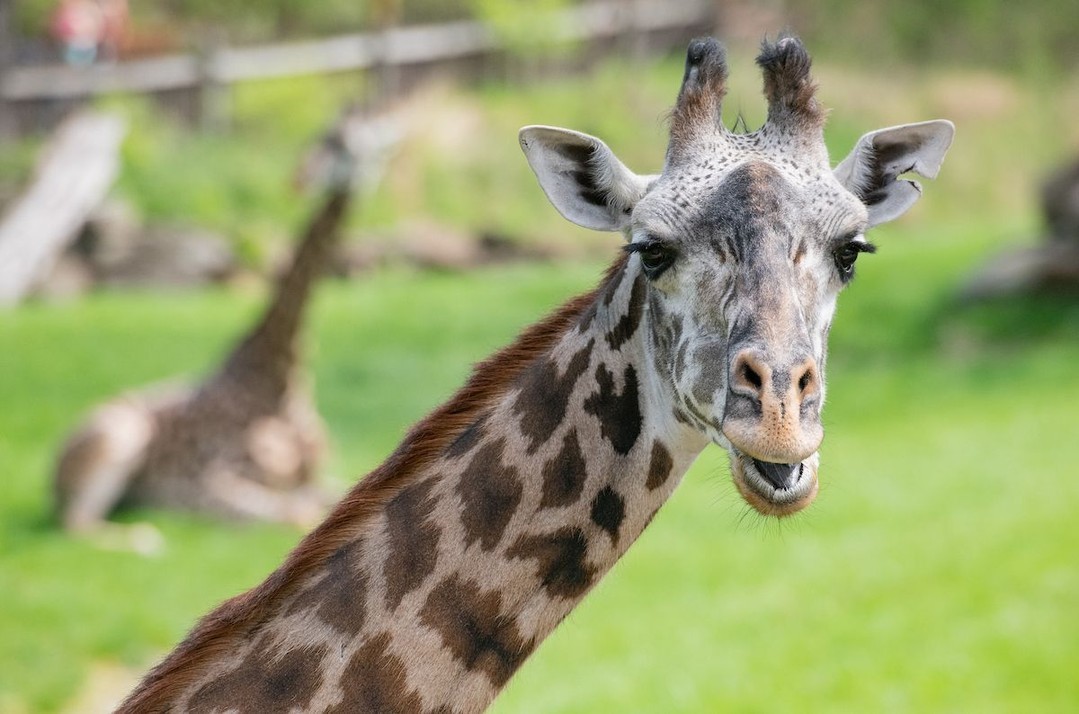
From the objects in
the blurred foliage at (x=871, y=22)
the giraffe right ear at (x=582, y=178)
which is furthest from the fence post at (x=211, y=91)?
the giraffe right ear at (x=582, y=178)

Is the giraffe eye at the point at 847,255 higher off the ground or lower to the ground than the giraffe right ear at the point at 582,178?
lower

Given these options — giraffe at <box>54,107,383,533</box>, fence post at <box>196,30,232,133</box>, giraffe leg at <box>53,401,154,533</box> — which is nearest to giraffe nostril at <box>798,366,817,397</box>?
giraffe at <box>54,107,383,533</box>

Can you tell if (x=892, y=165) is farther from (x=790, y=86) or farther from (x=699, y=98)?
(x=699, y=98)

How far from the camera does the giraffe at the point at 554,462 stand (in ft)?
12.4

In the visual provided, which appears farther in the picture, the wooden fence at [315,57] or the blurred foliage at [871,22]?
the blurred foliage at [871,22]

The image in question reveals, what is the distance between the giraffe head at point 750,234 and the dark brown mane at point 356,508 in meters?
0.32

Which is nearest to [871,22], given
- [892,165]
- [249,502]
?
[249,502]

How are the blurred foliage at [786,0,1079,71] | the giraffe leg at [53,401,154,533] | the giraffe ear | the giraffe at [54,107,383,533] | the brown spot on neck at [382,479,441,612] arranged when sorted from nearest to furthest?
the brown spot on neck at [382,479,441,612] → the giraffe ear → the giraffe leg at [53,401,154,533] → the giraffe at [54,107,383,533] → the blurred foliage at [786,0,1079,71]

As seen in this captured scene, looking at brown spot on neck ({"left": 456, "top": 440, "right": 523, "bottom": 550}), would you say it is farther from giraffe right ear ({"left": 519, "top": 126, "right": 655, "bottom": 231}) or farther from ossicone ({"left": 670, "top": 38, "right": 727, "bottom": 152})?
ossicone ({"left": 670, "top": 38, "right": 727, "bottom": 152})

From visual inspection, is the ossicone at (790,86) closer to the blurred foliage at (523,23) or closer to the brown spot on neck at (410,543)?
the brown spot on neck at (410,543)

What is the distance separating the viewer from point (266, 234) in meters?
24.3

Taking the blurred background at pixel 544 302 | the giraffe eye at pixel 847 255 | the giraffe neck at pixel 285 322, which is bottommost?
the blurred background at pixel 544 302

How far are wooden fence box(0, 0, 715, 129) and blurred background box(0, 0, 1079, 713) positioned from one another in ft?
0.26

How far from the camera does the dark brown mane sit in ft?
13.2
